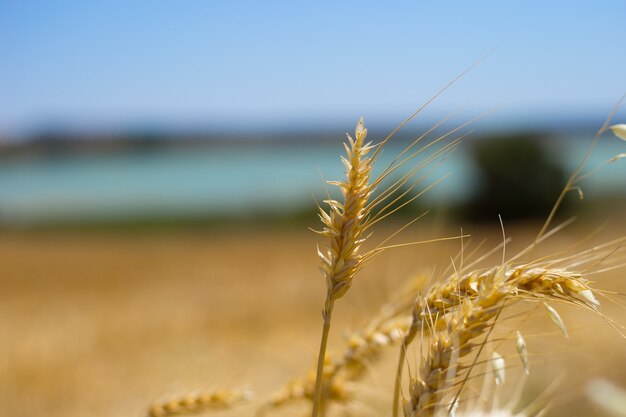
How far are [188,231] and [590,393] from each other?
49.9 ft

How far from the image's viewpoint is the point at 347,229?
767mm

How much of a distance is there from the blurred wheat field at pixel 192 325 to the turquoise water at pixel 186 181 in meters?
0.76

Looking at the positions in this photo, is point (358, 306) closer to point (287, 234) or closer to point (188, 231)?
point (287, 234)

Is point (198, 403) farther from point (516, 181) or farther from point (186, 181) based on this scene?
point (186, 181)

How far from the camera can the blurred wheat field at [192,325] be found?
6.66 feet

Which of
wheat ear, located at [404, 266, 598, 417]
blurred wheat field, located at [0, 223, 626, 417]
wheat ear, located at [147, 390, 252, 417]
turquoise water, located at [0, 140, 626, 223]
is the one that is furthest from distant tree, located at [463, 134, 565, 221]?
wheat ear, located at [404, 266, 598, 417]

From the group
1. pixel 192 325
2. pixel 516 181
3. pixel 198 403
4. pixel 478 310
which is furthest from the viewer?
pixel 516 181

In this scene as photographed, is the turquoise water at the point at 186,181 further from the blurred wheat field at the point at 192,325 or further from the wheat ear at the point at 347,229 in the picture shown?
the wheat ear at the point at 347,229

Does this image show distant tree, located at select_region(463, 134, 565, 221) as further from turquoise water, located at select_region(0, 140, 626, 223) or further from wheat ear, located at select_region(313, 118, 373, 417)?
wheat ear, located at select_region(313, 118, 373, 417)

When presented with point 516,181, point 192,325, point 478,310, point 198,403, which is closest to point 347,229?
point 478,310

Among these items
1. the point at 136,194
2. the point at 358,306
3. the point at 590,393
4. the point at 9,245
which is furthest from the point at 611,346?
the point at 136,194

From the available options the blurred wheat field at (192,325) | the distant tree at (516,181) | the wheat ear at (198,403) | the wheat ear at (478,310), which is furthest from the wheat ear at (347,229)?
the distant tree at (516,181)

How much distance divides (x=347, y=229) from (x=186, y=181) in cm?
3466

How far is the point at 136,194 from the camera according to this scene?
26500 millimetres
